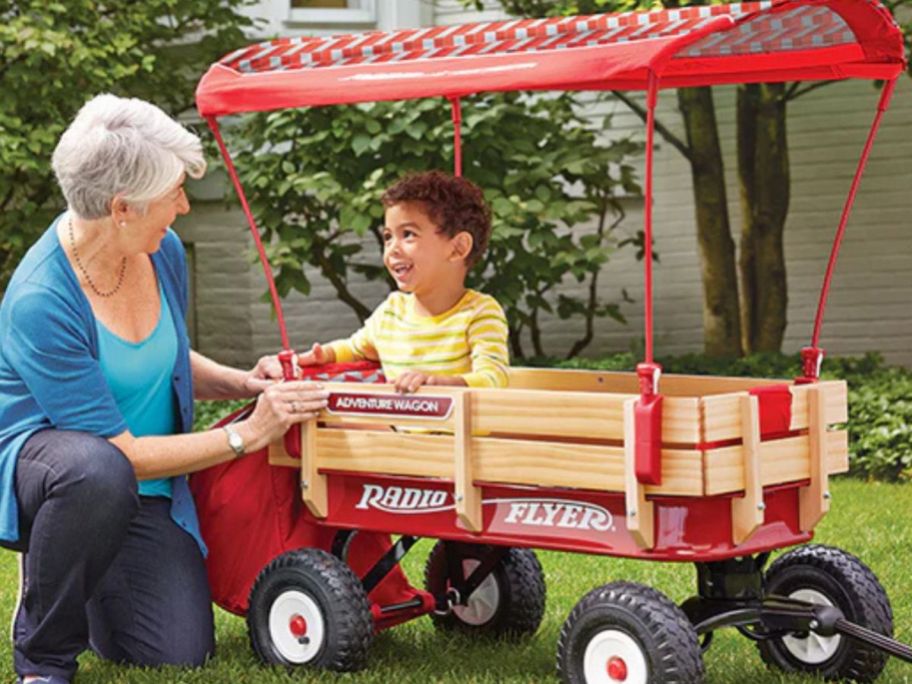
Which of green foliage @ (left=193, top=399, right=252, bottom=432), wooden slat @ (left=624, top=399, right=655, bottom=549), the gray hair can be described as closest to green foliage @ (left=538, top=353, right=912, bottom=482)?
green foliage @ (left=193, top=399, right=252, bottom=432)

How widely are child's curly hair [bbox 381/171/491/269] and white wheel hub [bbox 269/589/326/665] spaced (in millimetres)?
1026

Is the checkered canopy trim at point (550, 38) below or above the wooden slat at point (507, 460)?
above

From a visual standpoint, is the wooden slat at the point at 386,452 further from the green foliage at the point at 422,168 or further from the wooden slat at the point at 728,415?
the green foliage at the point at 422,168

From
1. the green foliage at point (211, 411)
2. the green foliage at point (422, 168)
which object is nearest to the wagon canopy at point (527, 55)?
the green foliage at point (422, 168)

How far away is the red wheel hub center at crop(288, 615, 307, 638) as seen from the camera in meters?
4.46

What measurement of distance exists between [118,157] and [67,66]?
223 inches

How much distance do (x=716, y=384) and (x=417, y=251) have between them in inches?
34.2

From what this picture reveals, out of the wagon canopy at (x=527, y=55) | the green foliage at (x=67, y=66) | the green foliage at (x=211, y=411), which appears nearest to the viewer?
the wagon canopy at (x=527, y=55)

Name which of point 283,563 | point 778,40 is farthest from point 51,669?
point 778,40

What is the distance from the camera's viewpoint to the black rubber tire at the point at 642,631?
3822mm

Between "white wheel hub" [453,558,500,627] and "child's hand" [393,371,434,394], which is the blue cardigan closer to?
"child's hand" [393,371,434,394]

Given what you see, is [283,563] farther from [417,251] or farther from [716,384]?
[716,384]

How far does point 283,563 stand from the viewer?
4.51m

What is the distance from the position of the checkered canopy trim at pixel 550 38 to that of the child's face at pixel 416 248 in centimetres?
43
